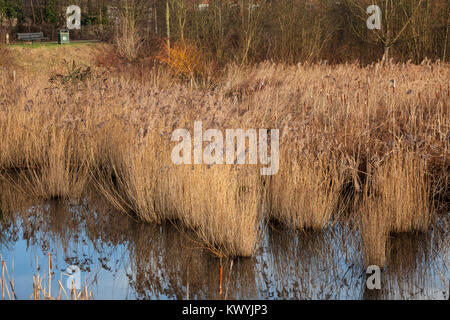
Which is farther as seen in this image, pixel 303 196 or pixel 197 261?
pixel 303 196

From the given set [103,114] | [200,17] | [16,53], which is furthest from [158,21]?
[103,114]

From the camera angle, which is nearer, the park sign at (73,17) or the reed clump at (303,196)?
the reed clump at (303,196)

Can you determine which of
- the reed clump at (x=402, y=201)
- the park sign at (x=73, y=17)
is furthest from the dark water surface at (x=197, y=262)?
the park sign at (x=73, y=17)

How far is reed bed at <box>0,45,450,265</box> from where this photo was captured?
4.71 meters

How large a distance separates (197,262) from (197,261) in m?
0.02

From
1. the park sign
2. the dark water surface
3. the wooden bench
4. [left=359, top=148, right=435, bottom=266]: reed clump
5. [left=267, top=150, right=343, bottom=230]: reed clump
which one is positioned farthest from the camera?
the park sign

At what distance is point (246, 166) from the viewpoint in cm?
521

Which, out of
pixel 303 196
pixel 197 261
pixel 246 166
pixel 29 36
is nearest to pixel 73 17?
pixel 29 36

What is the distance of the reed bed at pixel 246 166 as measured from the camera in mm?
4715

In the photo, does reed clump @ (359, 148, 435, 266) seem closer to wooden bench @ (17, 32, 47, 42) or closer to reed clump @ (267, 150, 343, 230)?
reed clump @ (267, 150, 343, 230)

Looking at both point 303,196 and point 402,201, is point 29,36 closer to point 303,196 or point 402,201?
point 303,196

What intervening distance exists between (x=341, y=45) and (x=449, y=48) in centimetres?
312

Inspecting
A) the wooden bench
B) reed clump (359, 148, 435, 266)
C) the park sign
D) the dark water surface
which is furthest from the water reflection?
the park sign

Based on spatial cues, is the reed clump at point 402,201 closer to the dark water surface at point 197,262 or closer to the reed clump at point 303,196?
the dark water surface at point 197,262
